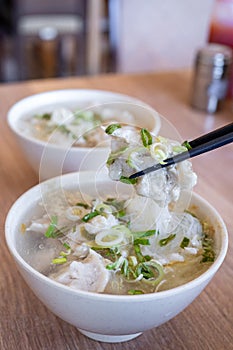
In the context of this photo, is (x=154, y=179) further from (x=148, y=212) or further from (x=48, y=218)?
(x=48, y=218)

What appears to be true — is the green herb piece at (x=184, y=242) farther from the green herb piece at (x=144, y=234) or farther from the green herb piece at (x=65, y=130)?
the green herb piece at (x=65, y=130)

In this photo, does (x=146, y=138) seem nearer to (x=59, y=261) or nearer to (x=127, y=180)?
(x=127, y=180)

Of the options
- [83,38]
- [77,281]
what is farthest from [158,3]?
[77,281]

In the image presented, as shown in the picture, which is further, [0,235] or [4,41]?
[4,41]

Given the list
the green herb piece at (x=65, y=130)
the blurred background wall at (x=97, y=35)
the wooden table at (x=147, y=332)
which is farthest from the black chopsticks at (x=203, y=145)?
the blurred background wall at (x=97, y=35)

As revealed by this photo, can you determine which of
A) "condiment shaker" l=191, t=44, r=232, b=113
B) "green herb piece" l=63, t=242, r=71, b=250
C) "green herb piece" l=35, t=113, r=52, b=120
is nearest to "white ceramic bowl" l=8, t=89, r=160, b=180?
"green herb piece" l=35, t=113, r=52, b=120

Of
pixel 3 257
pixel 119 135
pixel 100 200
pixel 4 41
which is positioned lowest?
pixel 4 41
